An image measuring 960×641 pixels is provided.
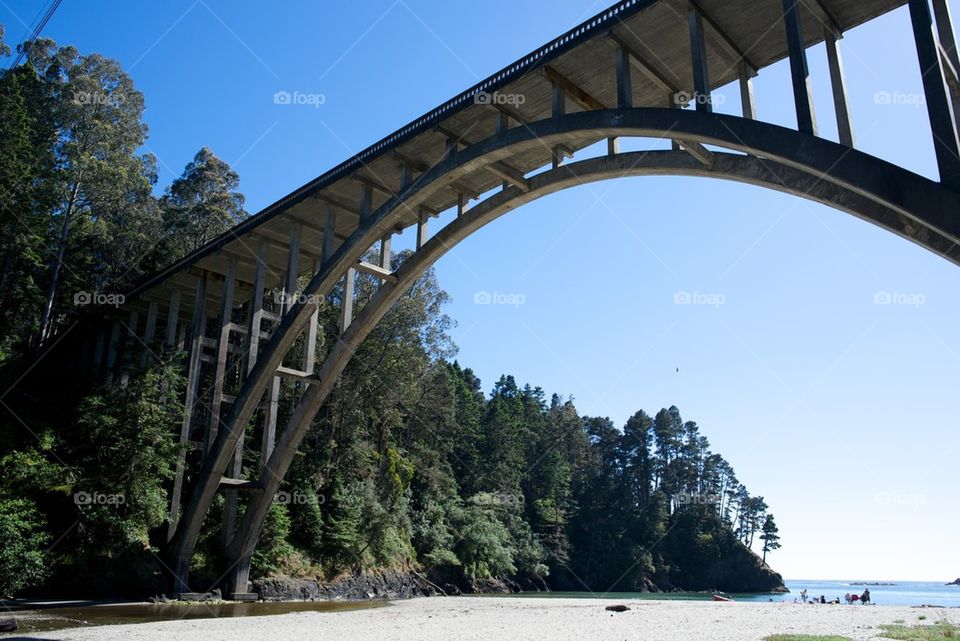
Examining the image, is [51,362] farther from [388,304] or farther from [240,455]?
[388,304]

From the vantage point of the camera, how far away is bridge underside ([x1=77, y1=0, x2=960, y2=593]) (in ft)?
27.3

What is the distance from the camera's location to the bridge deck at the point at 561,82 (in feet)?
36.8

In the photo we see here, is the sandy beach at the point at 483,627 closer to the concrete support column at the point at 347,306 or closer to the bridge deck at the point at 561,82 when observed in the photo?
the concrete support column at the point at 347,306

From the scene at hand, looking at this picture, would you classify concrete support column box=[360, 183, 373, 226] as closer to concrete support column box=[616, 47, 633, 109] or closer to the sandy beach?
concrete support column box=[616, 47, 633, 109]

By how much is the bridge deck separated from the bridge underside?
0.13 ft

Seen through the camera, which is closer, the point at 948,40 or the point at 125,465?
the point at 948,40

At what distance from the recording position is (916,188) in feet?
24.5

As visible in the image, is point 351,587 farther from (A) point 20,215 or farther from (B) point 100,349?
(A) point 20,215

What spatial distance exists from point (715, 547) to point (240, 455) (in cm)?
6218

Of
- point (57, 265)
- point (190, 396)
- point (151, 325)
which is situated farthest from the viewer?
point (57, 265)

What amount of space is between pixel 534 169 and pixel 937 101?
33.2 feet

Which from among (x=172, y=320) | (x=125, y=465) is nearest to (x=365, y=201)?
(x=172, y=320)

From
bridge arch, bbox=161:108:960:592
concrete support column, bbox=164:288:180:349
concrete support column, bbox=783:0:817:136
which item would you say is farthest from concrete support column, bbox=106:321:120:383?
concrete support column, bbox=783:0:817:136

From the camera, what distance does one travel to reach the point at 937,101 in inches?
288
